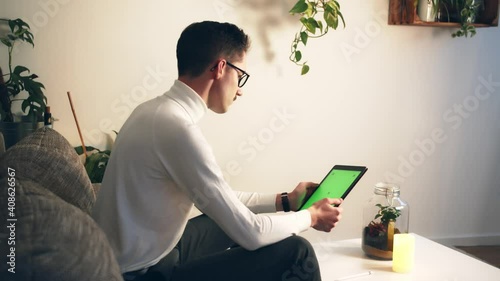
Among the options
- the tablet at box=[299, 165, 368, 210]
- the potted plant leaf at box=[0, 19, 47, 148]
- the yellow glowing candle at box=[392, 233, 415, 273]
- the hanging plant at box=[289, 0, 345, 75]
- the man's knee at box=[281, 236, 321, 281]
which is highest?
the hanging plant at box=[289, 0, 345, 75]

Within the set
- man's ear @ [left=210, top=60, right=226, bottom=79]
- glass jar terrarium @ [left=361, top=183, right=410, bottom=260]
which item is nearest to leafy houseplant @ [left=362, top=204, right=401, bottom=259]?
glass jar terrarium @ [left=361, top=183, right=410, bottom=260]

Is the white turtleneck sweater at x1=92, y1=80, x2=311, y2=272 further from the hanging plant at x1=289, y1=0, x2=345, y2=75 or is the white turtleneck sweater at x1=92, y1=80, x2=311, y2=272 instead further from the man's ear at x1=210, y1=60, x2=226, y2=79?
the hanging plant at x1=289, y1=0, x2=345, y2=75

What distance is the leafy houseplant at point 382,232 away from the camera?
177cm

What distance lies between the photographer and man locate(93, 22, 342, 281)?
1.39 metres

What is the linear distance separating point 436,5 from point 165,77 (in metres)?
1.45

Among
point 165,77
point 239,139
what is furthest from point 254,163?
point 165,77

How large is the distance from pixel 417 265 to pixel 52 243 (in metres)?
1.23

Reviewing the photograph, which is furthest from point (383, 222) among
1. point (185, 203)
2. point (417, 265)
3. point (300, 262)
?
point (185, 203)

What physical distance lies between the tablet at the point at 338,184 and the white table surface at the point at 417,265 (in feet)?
0.65

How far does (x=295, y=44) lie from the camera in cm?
278

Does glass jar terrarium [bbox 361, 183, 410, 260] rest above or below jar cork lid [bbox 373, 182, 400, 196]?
below

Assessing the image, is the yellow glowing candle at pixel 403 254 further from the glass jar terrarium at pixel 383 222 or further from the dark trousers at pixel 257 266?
the dark trousers at pixel 257 266

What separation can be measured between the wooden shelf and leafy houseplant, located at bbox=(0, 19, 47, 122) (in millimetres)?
1782

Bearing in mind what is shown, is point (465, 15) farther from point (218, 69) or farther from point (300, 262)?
point (300, 262)
